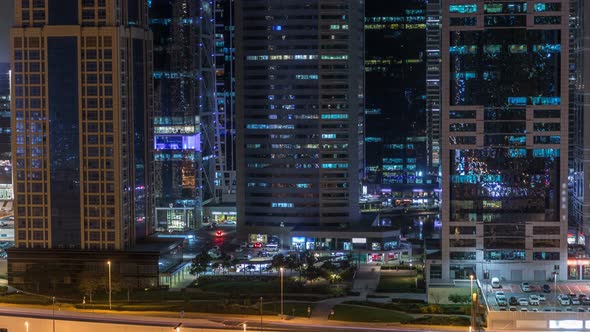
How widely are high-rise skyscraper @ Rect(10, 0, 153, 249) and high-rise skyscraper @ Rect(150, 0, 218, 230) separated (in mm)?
23399

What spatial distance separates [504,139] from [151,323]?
24700mm

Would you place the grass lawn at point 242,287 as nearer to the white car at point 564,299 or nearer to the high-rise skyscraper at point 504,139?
the high-rise skyscraper at point 504,139

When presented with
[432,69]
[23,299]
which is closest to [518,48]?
[23,299]

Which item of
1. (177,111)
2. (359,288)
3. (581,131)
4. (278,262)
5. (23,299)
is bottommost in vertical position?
(359,288)

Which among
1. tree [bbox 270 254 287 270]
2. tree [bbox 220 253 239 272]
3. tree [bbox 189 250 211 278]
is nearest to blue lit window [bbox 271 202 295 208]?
tree [bbox 220 253 239 272]

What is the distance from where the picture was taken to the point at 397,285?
233 ft

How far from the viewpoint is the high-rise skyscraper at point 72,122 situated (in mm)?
73438

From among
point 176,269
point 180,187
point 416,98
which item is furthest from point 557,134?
point 416,98

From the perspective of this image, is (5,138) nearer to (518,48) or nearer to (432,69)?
(432,69)

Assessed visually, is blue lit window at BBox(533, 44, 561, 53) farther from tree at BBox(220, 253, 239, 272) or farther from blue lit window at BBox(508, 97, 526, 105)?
tree at BBox(220, 253, 239, 272)

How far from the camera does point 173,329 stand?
55.7m

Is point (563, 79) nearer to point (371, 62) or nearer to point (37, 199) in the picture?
point (37, 199)

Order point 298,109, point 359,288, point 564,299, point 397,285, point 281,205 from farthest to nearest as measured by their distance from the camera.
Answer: point 281,205 → point 298,109 → point 397,285 → point 359,288 → point 564,299

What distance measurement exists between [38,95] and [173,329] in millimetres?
24029
